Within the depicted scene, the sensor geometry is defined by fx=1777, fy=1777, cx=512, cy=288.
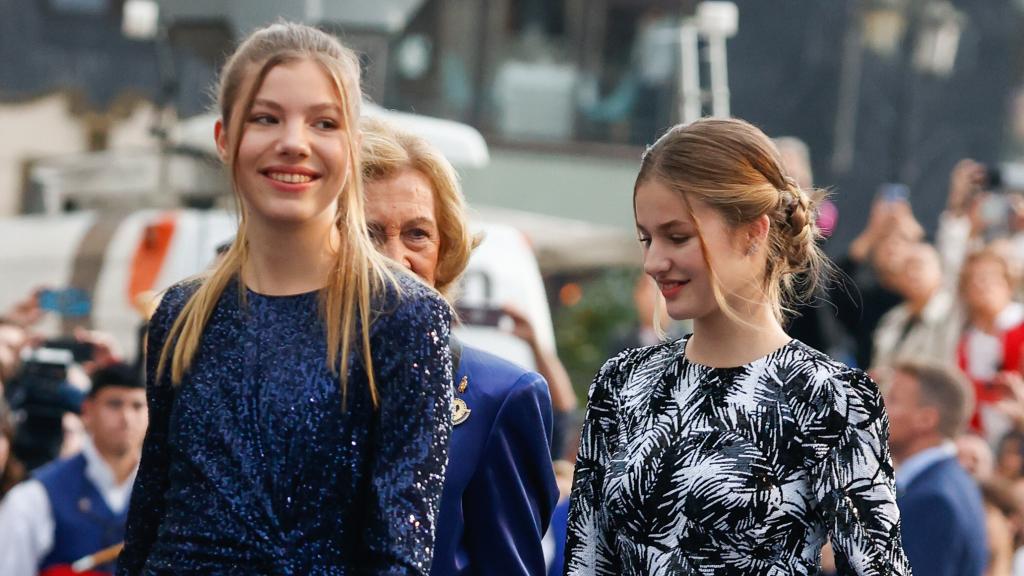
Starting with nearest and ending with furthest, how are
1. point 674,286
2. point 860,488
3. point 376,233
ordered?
point 860,488 → point 674,286 → point 376,233

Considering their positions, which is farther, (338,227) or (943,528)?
(943,528)

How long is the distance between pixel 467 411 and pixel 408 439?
21.6 inches

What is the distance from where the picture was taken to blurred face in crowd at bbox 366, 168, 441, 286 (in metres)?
2.90

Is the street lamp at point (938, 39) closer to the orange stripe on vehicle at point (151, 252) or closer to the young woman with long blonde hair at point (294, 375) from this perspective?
the orange stripe on vehicle at point (151, 252)

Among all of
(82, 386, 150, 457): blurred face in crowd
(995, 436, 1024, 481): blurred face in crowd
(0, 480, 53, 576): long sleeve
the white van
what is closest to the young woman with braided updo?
(0, 480, 53, 576): long sleeve

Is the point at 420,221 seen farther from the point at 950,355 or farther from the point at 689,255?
the point at 950,355

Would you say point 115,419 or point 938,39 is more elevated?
point 938,39

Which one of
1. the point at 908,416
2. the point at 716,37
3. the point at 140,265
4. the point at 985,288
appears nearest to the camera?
the point at 908,416

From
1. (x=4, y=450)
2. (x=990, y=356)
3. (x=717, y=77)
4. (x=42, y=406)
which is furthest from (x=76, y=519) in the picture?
(x=717, y=77)

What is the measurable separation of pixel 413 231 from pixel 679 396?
0.53 m

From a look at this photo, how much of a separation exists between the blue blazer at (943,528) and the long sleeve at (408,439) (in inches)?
144

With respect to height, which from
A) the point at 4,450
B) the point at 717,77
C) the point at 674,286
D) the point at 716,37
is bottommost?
the point at 4,450

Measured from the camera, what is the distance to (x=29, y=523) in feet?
18.7

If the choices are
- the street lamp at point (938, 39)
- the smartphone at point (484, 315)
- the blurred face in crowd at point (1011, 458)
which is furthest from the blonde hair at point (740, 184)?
the street lamp at point (938, 39)
